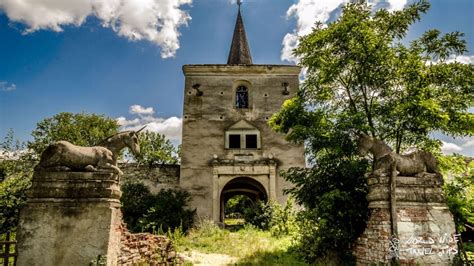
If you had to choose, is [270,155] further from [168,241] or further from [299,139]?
[168,241]

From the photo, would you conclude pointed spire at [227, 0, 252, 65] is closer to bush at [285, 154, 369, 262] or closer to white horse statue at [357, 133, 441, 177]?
bush at [285, 154, 369, 262]

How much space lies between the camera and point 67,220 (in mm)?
6086

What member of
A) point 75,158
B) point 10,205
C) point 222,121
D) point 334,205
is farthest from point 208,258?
point 222,121

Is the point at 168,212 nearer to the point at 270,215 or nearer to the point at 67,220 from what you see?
the point at 270,215

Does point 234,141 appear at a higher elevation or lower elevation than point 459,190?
higher

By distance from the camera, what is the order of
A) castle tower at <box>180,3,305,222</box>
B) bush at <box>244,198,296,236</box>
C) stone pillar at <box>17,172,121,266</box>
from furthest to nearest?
1. castle tower at <box>180,3,305,222</box>
2. bush at <box>244,198,296,236</box>
3. stone pillar at <box>17,172,121,266</box>

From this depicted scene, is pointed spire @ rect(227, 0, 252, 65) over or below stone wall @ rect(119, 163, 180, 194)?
over

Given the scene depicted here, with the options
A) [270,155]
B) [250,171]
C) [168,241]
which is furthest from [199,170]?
[168,241]

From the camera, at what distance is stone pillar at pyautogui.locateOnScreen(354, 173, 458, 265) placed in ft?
20.9

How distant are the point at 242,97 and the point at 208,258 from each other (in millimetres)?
11929

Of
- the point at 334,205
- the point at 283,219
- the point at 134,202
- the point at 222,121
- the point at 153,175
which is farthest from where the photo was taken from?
the point at 222,121

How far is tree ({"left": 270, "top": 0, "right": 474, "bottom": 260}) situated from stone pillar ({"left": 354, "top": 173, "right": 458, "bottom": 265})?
96 cm

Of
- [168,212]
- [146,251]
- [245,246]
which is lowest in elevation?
[245,246]

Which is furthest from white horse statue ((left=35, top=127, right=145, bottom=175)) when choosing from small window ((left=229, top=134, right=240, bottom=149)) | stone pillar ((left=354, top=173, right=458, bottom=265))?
small window ((left=229, top=134, right=240, bottom=149))
